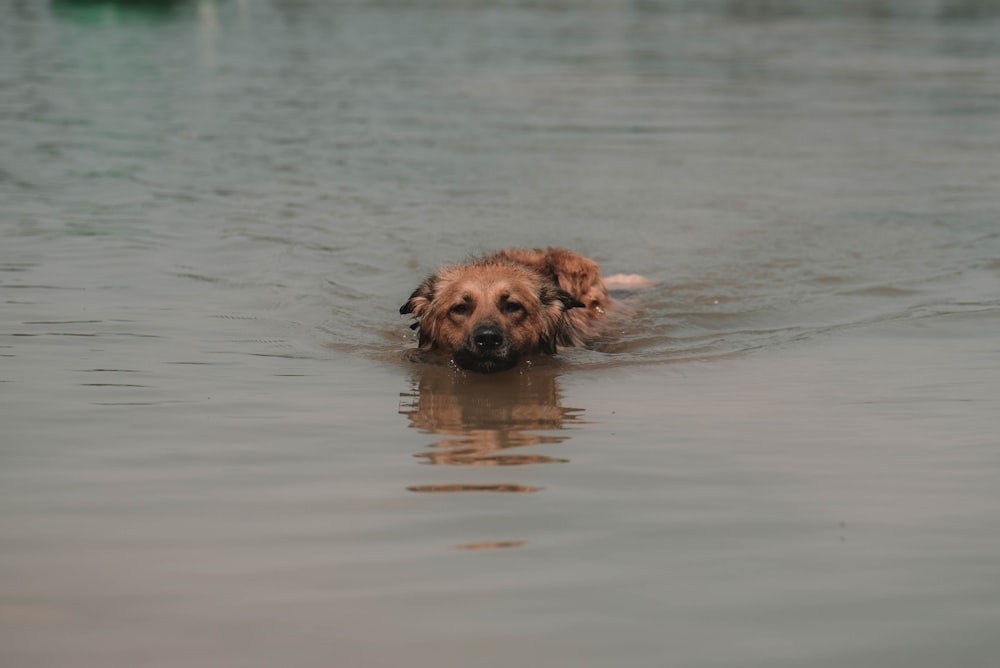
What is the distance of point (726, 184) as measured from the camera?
17.5 meters

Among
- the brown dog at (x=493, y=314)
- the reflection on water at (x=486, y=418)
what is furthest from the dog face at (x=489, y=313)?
the reflection on water at (x=486, y=418)

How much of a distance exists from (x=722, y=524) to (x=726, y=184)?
12.2m

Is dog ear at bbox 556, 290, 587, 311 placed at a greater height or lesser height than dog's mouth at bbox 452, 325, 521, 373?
greater

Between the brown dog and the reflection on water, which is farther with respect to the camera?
the brown dog

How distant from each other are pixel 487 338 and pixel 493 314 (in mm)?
323

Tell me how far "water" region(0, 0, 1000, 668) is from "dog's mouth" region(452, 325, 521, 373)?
0.40 feet

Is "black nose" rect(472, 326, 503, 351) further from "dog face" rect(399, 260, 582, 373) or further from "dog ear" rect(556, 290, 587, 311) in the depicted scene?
"dog ear" rect(556, 290, 587, 311)

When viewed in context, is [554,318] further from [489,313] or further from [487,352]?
[487,352]

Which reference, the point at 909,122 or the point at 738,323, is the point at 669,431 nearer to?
the point at 738,323

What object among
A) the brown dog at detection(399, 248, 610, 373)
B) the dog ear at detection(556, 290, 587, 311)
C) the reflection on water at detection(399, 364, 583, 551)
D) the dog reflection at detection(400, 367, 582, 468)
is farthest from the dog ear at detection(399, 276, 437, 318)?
the dog ear at detection(556, 290, 587, 311)

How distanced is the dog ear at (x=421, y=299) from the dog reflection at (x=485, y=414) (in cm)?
61

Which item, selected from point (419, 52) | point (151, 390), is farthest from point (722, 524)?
point (419, 52)

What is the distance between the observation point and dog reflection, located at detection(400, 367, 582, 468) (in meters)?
7.06

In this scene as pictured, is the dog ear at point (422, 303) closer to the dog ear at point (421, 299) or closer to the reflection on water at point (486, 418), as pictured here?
the dog ear at point (421, 299)
